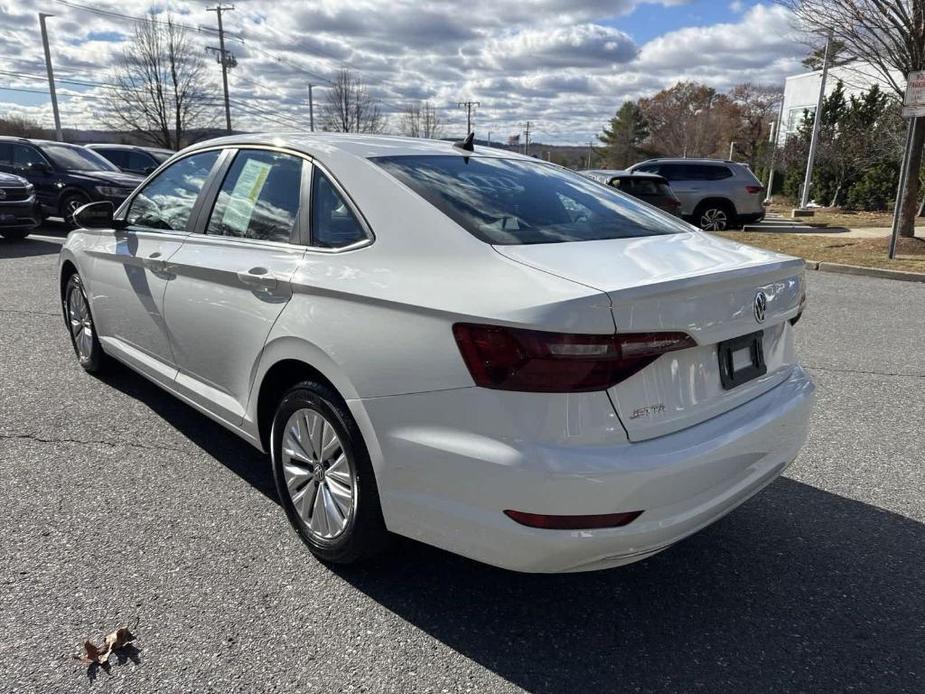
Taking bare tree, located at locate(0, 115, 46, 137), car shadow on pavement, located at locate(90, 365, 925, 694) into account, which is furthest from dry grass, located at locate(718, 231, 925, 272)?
bare tree, located at locate(0, 115, 46, 137)

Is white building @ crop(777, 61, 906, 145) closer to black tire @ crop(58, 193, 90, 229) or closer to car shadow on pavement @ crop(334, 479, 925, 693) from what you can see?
black tire @ crop(58, 193, 90, 229)

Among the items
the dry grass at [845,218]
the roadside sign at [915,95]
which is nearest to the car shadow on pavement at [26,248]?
the roadside sign at [915,95]

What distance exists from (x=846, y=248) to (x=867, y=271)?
2884mm

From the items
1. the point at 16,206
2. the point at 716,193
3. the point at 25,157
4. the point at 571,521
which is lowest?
the point at 571,521

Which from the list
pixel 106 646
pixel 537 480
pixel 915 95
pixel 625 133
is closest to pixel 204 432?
pixel 106 646

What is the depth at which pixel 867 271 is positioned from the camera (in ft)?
35.4

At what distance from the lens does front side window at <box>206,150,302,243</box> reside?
2949 mm

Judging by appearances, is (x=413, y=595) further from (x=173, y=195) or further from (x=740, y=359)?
(x=173, y=195)

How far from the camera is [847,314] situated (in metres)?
7.73

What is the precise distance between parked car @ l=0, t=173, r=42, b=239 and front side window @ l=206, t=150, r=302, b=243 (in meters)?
10.6

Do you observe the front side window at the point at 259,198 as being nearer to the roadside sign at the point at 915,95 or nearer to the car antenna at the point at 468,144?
the car antenna at the point at 468,144

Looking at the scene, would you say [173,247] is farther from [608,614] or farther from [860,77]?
[860,77]

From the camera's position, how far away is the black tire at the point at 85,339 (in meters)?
4.79

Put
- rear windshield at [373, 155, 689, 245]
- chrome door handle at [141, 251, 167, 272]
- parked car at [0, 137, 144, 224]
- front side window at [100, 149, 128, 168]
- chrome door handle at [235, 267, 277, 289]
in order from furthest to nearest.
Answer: front side window at [100, 149, 128, 168]
parked car at [0, 137, 144, 224]
chrome door handle at [141, 251, 167, 272]
chrome door handle at [235, 267, 277, 289]
rear windshield at [373, 155, 689, 245]
